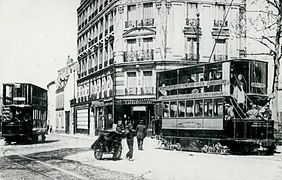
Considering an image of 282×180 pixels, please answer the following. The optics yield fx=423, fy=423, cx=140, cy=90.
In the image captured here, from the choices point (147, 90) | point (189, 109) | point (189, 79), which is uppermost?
point (189, 79)

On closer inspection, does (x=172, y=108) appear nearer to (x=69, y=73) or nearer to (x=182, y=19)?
(x=182, y=19)

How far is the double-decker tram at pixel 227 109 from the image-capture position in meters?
17.6

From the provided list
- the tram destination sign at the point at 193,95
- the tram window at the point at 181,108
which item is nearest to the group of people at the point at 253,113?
the tram destination sign at the point at 193,95

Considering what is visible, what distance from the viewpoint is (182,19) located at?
3425cm

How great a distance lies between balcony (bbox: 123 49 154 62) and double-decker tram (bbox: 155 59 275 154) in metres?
14.6

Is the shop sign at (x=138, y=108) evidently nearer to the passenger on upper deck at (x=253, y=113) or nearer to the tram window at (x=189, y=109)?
the tram window at (x=189, y=109)

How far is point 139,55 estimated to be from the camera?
35.2 meters

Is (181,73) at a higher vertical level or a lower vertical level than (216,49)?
lower

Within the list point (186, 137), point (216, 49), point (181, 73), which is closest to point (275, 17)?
point (181, 73)

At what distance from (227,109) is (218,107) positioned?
500mm

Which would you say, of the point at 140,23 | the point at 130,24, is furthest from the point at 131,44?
the point at 140,23

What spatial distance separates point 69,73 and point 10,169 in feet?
148

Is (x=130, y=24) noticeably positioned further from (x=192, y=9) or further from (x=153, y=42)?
(x=192, y=9)

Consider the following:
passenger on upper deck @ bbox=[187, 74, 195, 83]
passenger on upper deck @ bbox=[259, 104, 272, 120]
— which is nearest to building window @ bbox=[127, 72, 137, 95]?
passenger on upper deck @ bbox=[187, 74, 195, 83]
